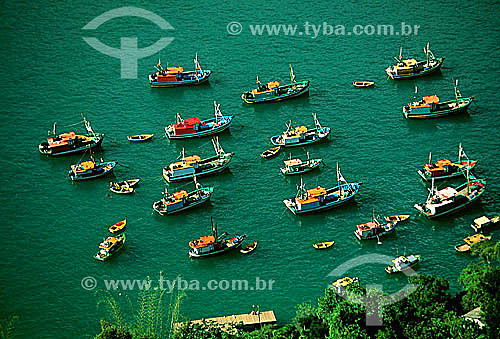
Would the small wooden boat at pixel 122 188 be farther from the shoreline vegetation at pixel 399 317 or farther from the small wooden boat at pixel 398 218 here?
the small wooden boat at pixel 398 218

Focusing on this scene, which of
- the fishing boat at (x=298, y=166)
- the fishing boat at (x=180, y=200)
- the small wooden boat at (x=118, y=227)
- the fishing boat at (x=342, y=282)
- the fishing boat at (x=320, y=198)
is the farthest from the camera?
the fishing boat at (x=298, y=166)

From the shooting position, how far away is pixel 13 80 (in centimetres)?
19875

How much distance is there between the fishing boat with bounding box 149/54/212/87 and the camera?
627 ft

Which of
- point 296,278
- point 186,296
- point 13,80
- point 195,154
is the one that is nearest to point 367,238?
point 296,278

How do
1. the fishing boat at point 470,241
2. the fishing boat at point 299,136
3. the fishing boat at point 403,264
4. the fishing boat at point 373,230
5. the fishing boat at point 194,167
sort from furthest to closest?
the fishing boat at point 299,136 < the fishing boat at point 194,167 < the fishing boat at point 373,230 < the fishing boat at point 470,241 < the fishing boat at point 403,264

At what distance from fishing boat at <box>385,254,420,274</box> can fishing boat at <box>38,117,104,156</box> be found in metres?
65.0

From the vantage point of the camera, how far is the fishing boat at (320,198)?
150 meters

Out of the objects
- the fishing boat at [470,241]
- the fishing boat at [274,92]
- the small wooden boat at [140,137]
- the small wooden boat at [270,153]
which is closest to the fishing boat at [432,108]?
the fishing boat at [274,92]

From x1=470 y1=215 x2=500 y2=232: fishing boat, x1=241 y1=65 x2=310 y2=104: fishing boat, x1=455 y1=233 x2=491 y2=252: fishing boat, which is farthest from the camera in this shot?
x1=241 y1=65 x2=310 y2=104: fishing boat

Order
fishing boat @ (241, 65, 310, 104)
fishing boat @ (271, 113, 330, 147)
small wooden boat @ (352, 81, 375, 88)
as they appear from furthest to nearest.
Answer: small wooden boat @ (352, 81, 375, 88) → fishing boat @ (241, 65, 310, 104) → fishing boat @ (271, 113, 330, 147)

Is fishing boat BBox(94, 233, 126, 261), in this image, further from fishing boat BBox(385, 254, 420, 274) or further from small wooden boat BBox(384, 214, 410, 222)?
small wooden boat BBox(384, 214, 410, 222)

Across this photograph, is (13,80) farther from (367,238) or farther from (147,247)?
(367,238)

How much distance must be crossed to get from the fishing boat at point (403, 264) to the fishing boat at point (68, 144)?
213 feet

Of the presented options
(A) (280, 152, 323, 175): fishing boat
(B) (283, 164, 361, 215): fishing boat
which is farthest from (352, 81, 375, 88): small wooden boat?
(B) (283, 164, 361, 215): fishing boat
